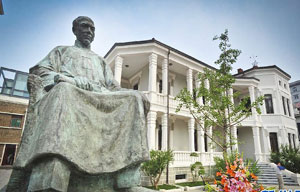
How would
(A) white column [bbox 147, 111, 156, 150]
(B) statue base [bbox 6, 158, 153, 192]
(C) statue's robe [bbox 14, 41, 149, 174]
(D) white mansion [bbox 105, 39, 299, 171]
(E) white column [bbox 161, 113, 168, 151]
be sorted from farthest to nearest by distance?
1. (D) white mansion [bbox 105, 39, 299, 171]
2. (E) white column [bbox 161, 113, 168, 151]
3. (A) white column [bbox 147, 111, 156, 150]
4. (C) statue's robe [bbox 14, 41, 149, 174]
5. (B) statue base [bbox 6, 158, 153, 192]

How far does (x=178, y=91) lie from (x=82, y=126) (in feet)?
46.5

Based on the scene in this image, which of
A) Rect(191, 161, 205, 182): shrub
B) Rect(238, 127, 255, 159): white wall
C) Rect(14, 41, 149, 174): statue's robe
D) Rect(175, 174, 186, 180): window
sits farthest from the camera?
Rect(238, 127, 255, 159): white wall

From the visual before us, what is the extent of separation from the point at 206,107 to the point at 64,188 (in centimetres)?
773

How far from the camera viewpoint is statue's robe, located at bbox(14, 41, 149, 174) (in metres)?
1.49

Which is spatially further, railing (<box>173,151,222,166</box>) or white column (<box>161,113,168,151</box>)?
railing (<box>173,151,222,166</box>)

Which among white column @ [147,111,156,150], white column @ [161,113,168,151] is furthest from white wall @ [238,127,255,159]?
white column @ [147,111,156,150]

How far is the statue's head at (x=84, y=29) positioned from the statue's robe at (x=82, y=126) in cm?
62

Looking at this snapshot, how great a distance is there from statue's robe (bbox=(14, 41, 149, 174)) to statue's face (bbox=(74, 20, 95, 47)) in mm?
617

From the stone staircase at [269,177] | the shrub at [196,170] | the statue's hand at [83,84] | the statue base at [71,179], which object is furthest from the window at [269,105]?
the statue's hand at [83,84]

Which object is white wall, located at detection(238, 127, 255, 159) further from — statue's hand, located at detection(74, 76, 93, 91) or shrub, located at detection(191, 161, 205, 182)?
statue's hand, located at detection(74, 76, 93, 91)

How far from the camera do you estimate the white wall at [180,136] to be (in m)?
14.2

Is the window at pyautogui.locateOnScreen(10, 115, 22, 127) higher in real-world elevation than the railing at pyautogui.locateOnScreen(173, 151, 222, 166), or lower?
higher

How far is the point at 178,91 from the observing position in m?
15.5

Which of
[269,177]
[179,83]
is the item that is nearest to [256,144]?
[269,177]
